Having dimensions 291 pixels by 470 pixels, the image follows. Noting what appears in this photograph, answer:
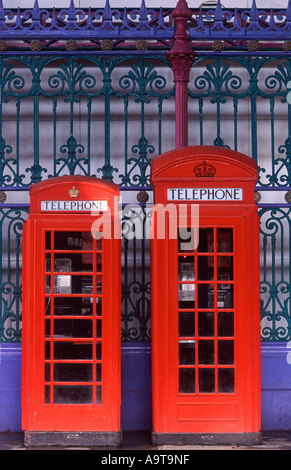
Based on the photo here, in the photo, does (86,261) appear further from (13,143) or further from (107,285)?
(13,143)

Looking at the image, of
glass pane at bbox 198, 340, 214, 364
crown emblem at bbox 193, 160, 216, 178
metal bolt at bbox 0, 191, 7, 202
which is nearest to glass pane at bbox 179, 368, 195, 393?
glass pane at bbox 198, 340, 214, 364

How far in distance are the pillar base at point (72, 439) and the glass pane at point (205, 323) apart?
3.77ft

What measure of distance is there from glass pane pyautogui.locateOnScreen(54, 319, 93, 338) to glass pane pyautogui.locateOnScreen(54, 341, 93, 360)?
7 cm

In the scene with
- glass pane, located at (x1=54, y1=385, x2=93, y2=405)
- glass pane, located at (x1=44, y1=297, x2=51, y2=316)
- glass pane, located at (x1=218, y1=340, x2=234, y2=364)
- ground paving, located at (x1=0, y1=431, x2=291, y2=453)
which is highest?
glass pane, located at (x1=44, y1=297, x2=51, y2=316)

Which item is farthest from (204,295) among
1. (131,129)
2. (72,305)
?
(131,129)

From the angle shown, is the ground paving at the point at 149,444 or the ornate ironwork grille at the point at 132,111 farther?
the ornate ironwork grille at the point at 132,111

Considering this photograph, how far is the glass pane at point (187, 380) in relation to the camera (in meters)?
5.90

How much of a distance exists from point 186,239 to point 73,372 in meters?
1.50

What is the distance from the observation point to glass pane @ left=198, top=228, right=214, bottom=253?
5863 millimetres

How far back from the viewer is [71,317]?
233 inches

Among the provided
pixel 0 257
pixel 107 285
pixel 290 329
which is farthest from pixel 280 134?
pixel 0 257

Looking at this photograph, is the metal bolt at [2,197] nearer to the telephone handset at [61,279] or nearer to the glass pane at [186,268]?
the telephone handset at [61,279]

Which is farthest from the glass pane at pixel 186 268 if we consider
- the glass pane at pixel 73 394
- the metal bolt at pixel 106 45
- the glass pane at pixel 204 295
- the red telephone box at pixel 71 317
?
the metal bolt at pixel 106 45

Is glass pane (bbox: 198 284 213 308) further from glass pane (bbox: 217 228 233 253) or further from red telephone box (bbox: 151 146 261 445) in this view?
glass pane (bbox: 217 228 233 253)
